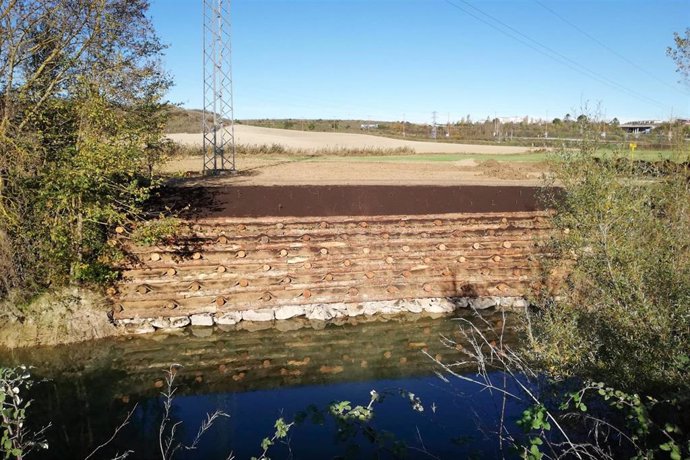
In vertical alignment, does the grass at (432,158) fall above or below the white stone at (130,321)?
above

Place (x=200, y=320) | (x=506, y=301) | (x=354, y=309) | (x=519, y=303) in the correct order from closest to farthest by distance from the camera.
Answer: (x=200, y=320), (x=354, y=309), (x=519, y=303), (x=506, y=301)

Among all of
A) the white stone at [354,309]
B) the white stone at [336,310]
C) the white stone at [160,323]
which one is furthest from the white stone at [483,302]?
the white stone at [160,323]

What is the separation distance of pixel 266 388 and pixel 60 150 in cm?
676

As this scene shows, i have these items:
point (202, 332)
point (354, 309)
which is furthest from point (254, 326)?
point (354, 309)

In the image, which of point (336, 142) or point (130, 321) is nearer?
point (130, 321)

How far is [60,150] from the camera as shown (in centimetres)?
1210

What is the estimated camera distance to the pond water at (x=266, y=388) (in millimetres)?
8516

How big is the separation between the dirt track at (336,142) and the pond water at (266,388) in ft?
108

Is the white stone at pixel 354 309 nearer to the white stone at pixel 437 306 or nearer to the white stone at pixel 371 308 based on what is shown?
the white stone at pixel 371 308

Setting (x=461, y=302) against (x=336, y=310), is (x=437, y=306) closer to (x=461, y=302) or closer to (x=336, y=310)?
(x=461, y=302)

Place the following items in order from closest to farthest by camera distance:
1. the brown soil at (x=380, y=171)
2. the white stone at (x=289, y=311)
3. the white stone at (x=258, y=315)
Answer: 1. the white stone at (x=258, y=315)
2. the white stone at (x=289, y=311)
3. the brown soil at (x=380, y=171)

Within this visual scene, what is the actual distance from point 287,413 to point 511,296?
318 inches

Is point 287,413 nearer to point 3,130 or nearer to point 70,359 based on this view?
point 70,359

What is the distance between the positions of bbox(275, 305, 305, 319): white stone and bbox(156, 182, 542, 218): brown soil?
8.39 ft
